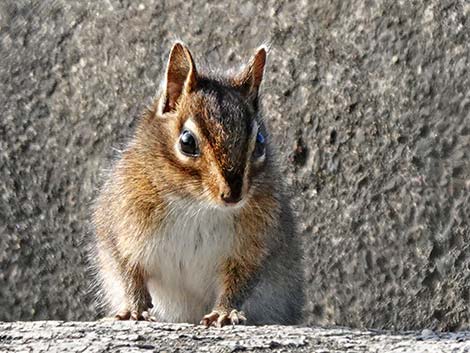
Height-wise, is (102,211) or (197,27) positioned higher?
(197,27)

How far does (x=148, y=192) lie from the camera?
165 inches

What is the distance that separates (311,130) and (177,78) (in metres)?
1.15

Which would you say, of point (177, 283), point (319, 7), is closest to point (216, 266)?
point (177, 283)

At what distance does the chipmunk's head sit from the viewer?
3.79 metres

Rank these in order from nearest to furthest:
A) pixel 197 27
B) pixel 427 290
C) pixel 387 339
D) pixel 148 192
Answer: pixel 387 339
pixel 148 192
pixel 427 290
pixel 197 27

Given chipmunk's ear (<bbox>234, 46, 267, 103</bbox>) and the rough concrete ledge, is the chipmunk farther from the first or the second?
the rough concrete ledge

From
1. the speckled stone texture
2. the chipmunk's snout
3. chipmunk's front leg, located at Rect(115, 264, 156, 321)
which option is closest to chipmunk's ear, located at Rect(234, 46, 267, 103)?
the chipmunk's snout

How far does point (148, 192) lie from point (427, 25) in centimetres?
148

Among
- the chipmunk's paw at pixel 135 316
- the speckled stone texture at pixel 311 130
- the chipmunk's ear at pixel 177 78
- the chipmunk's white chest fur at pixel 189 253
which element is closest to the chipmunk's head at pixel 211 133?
the chipmunk's ear at pixel 177 78

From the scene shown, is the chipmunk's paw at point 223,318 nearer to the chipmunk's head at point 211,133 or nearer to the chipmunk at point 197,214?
the chipmunk at point 197,214

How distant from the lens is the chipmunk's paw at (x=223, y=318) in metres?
3.95

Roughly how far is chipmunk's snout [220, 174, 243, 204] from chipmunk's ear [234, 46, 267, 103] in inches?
18.5

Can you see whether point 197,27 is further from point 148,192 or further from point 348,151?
point 148,192

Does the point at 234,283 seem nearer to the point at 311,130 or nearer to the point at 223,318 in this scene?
the point at 223,318
